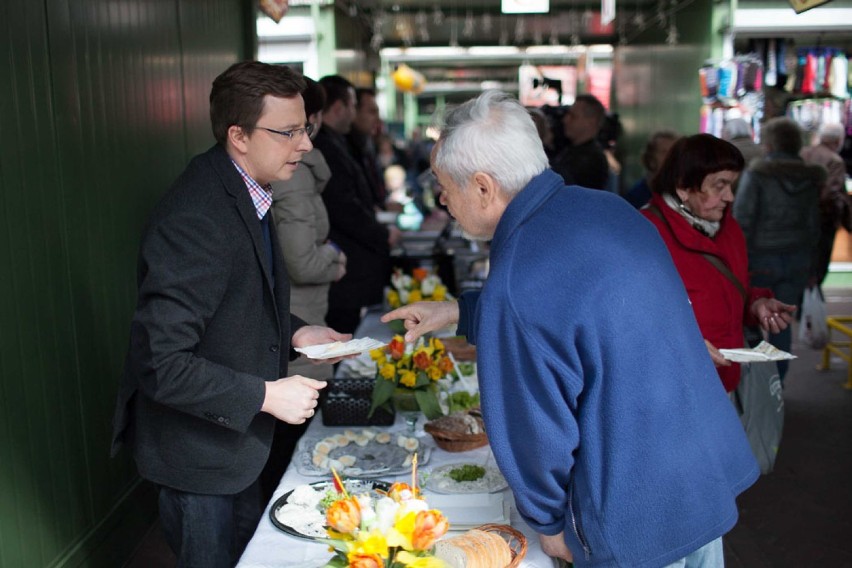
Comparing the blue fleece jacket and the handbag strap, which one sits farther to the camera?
the handbag strap

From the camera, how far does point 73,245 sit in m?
3.12

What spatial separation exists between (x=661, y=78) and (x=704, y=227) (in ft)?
32.6

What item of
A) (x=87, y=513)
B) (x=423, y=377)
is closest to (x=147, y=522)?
(x=87, y=513)

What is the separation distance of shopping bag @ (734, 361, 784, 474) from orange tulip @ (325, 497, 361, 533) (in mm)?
2071

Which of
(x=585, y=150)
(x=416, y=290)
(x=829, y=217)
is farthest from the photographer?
(x=829, y=217)

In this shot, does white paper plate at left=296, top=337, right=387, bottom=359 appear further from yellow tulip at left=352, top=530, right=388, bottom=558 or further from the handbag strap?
the handbag strap

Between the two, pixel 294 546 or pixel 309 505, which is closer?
pixel 294 546

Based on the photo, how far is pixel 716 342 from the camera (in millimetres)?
2877

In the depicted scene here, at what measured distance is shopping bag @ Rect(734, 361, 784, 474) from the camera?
10.3 feet

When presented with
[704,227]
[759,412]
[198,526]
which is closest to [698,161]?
[704,227]

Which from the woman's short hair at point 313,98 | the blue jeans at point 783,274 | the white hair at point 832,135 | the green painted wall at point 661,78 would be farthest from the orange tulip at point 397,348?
the green painted wall at point 661,78

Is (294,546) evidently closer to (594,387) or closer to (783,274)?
(594,387)

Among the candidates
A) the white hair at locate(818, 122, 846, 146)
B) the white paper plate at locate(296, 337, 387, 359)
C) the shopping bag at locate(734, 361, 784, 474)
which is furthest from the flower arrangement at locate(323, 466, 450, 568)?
the white hair at locate(818, 122, 846, 146)

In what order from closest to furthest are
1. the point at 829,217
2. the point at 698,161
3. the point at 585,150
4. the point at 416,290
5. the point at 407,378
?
the point at 407,378, the point at 698,161, the point at 416,290, the point at 585,150, the point at 829,217
